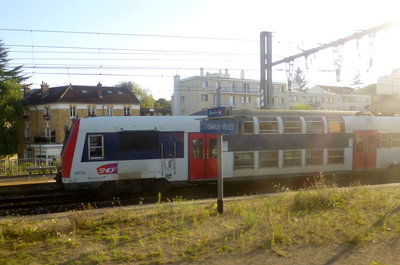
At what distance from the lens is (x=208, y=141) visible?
45.1 ft

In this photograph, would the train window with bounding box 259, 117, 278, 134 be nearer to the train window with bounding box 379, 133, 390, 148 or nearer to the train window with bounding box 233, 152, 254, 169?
the train window with bounding box 233, 152, 254, 169

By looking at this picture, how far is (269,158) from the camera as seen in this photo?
14547 mm

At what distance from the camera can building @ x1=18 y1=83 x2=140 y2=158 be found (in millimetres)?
46219

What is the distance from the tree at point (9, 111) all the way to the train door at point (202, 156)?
38.2m

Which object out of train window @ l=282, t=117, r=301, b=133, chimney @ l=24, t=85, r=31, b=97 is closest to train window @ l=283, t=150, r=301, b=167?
train window @ l=282, t=117, r=301, b=133

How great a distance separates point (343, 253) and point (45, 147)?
152 feet

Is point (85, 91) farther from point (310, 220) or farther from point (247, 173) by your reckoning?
point (310, 220)

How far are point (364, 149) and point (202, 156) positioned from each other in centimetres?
789

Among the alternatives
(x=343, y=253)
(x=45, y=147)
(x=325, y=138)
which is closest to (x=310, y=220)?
(x=343, y=253)

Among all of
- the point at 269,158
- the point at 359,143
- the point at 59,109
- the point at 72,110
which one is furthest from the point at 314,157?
the point at 59,109

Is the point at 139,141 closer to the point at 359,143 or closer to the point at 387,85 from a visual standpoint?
the point at 359,143

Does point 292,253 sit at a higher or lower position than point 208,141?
lower

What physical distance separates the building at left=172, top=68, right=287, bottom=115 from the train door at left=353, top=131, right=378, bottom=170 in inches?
1534

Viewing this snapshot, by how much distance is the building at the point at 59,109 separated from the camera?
46.2 metres
